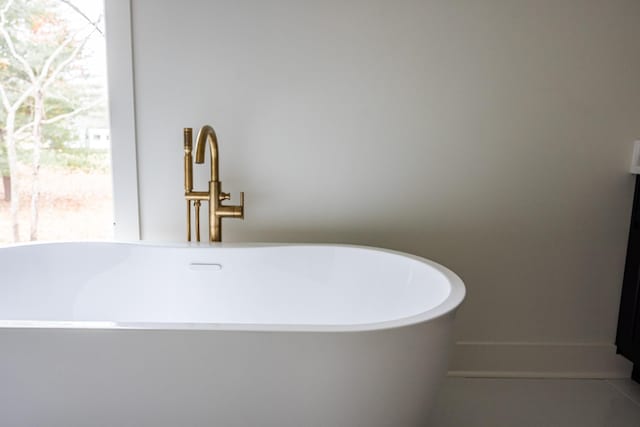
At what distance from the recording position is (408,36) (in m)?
1.71

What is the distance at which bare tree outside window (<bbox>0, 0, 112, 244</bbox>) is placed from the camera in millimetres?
1753

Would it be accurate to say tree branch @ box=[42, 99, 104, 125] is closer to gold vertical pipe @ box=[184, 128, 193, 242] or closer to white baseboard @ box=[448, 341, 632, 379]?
gold vertical pipe @ box=[184, 128, 193, 242]

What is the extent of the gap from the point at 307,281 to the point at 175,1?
3.79 feet

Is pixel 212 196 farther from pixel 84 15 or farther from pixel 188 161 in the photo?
pixel 84 15

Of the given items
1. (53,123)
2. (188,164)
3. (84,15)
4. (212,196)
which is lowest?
(212,196)

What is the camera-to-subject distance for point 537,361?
1.89 metres

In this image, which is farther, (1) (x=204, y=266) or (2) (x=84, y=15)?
(2) (x=84, y=15)

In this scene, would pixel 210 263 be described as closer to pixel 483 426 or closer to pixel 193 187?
pixel 193 187

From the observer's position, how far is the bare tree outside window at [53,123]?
1753 millimetres

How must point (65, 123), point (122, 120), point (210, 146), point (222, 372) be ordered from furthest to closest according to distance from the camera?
point (65, 123), point (122, 120), point (210, 146), point (222, 372)

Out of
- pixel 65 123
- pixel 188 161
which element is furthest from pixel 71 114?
pixel 188 161

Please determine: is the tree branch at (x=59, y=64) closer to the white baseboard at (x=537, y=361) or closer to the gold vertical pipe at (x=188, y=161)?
the gold vertical pipe at (x=188, y=161)

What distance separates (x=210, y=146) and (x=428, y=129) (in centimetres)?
85

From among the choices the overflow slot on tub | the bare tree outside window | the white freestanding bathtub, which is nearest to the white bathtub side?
the white freestanding bathtub
